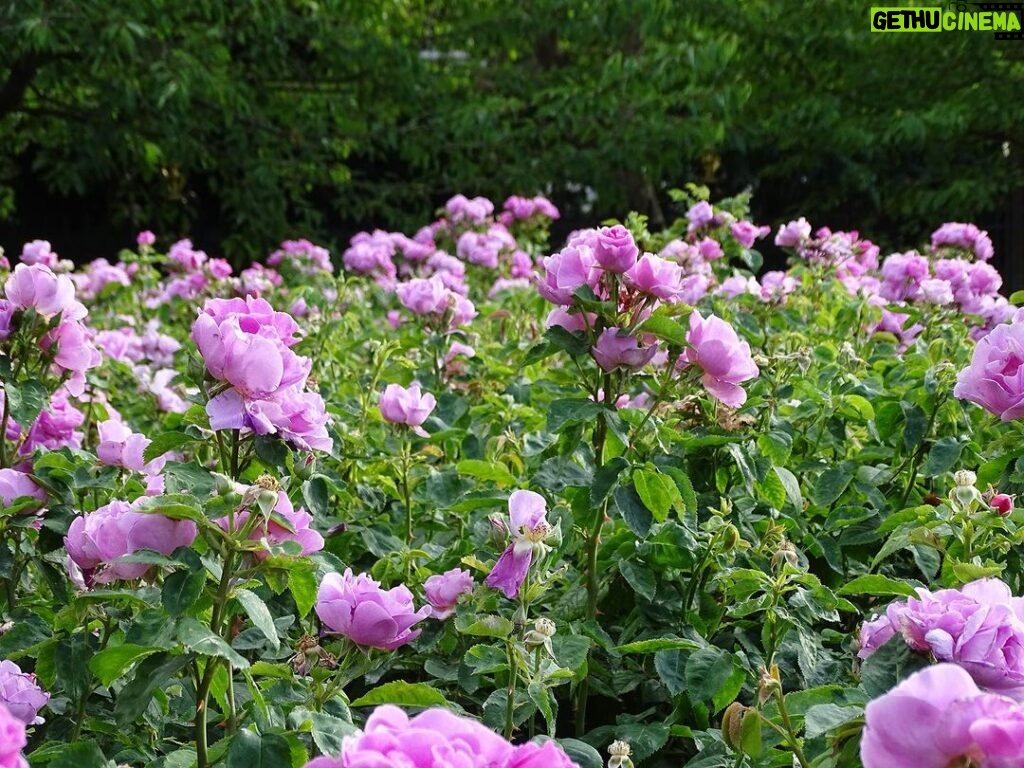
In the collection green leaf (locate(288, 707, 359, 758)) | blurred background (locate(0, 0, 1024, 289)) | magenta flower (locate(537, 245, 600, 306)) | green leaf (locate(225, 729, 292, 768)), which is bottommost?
blurred background (locate(0, 0, 1024, 289))

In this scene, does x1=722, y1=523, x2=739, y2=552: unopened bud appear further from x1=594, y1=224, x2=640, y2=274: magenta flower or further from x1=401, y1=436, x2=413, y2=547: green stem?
x1=401, y1=436, x2=413, y2=547: green stem

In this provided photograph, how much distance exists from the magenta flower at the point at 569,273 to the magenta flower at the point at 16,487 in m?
0.67

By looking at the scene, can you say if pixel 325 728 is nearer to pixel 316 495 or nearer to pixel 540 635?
pixel 540 635

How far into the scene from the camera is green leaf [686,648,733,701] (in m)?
1.15

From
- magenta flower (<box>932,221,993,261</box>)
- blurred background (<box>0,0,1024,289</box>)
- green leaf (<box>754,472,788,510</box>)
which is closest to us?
green leaf (<box>754,472,788,510</box>)

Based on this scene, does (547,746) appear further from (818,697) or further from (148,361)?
(148,361)

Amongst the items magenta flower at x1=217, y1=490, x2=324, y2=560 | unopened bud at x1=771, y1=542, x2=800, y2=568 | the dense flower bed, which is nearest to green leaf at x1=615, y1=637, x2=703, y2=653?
the dense flower bed

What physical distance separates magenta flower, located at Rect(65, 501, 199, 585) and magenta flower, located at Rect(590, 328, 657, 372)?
1.67 feet

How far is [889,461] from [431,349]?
3.02ft

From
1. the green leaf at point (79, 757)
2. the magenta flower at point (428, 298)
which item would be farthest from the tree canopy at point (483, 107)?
the green leaf at point (79, 757)

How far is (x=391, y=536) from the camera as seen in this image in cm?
160

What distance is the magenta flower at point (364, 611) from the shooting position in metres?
1.01

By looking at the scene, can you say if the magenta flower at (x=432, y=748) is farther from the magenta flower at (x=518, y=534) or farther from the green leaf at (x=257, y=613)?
the magenta flower at (x=518, y=534)

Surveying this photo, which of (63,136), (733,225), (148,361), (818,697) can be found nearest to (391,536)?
(818,697)
